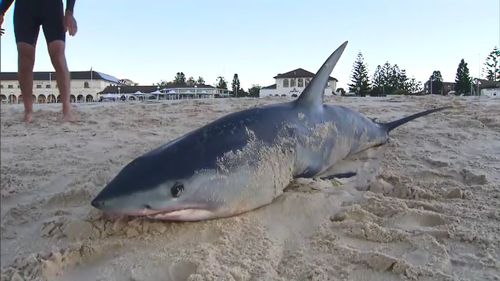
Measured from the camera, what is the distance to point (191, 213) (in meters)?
1.70

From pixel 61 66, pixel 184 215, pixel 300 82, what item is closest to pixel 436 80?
pixel 300 82

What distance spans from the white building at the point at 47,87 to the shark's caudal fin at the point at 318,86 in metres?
1.19

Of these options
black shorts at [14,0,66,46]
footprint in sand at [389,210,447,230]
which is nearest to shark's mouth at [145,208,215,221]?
black shorts at [14,0,66,46]

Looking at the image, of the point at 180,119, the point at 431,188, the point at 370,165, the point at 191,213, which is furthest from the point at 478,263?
the point at 180,119

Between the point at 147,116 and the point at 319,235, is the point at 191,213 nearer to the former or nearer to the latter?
the point at 319,235

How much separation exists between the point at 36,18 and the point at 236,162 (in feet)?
3.38

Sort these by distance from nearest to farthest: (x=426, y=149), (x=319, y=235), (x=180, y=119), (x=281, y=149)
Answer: (x=319, y=235) → (x=281, y=149) → (x=426, y=149) → (x=180, y=119)

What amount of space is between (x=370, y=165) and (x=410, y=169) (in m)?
0.24

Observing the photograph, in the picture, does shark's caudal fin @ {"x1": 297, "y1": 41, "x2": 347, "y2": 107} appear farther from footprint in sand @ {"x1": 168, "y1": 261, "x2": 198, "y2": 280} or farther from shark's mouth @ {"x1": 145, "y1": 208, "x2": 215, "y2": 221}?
footprint in sand @ {"x1": 168, "y1": 261, "x2": 198, "y2": 280}

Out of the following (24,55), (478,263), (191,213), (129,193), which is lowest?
(478,263)

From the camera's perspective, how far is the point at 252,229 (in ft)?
5.98

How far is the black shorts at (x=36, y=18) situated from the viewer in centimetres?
101

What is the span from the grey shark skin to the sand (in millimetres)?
88

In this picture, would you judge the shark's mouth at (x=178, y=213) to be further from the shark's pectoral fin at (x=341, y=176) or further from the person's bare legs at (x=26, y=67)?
the shark's pectoral fin at (x=341, y=176)
